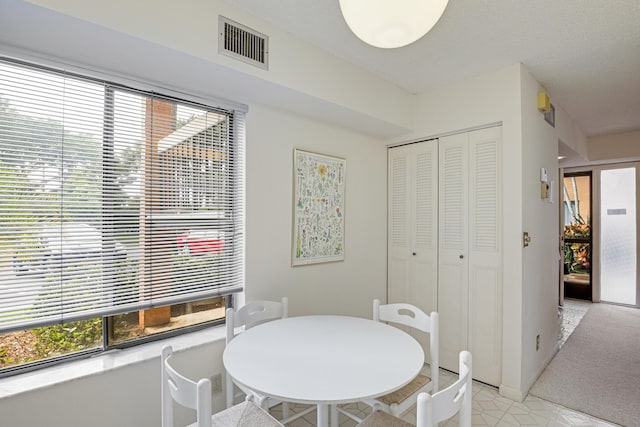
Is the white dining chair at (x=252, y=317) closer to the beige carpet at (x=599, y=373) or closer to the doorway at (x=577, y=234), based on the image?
the beige carpet at (x=599, y=373)

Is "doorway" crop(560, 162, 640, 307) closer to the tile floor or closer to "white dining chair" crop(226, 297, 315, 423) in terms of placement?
the tile floor

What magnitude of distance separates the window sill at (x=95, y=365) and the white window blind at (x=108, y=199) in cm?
25

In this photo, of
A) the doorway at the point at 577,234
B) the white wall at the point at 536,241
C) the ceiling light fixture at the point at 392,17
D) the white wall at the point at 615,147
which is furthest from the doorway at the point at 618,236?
the ceiling light fixture at the point at 392,17

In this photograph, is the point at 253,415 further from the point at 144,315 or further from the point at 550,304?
the point at 550,304

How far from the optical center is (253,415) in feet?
4.66

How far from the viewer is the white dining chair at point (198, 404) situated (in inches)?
40.9

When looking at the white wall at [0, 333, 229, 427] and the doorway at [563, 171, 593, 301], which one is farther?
the doorway at [563, 171, 593, 301]

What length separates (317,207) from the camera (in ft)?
8.59

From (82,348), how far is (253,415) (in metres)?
1.03

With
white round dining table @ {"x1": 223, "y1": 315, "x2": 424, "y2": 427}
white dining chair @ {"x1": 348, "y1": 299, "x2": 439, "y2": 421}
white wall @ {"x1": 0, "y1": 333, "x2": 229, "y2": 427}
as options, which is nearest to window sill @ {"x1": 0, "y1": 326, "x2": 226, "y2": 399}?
white wall @ {"x1": 0, "y1": 333, "x2": 229, "y2": 427}

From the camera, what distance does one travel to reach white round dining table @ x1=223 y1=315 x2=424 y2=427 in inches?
47.4

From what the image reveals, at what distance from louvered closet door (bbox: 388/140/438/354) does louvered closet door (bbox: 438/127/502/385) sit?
86 mm

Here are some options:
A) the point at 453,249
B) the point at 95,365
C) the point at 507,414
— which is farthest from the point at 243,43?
the point at 507,414

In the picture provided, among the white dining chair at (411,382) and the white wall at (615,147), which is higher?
the white wall at (615,147)
